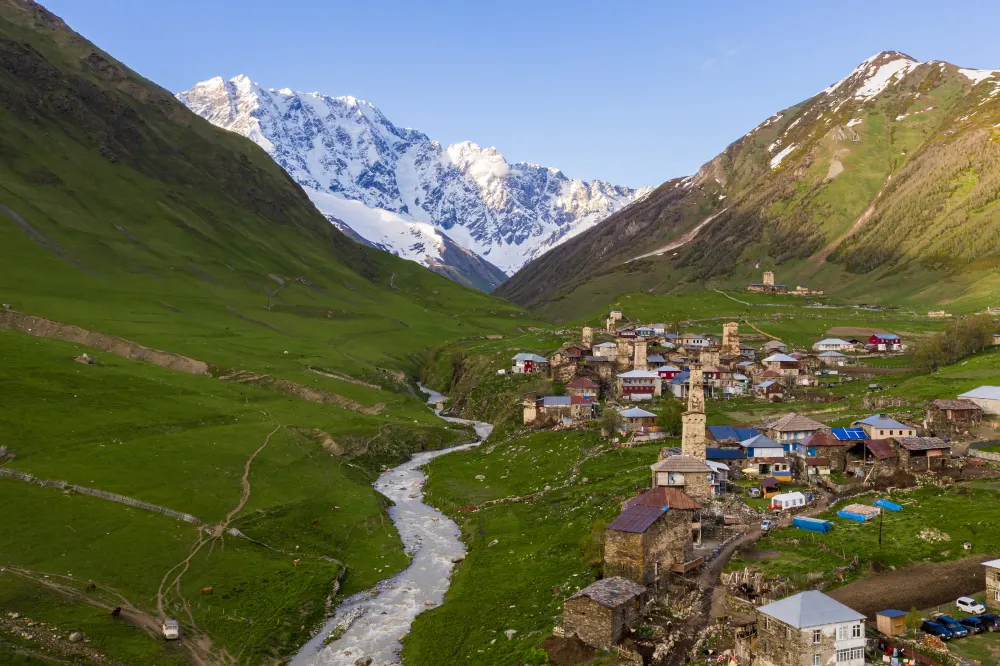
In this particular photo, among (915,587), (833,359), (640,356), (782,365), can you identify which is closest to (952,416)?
(915,587)

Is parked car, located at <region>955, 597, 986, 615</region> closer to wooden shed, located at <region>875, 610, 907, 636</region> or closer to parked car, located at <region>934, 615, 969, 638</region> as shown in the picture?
parked car, located at <region>934, 615, 969, 638</region>

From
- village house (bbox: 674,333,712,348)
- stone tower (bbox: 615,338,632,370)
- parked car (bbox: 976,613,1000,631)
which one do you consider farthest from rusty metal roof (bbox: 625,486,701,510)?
village house (bbox: 674,333,712,348)

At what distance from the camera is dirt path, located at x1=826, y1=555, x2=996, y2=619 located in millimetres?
47375

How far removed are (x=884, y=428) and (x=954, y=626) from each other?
45.7m

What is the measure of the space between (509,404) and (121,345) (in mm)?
71068

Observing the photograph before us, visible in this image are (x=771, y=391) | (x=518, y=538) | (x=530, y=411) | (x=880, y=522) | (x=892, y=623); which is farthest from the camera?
(x=530, y=411)

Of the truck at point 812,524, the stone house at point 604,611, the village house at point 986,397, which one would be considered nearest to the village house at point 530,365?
the village house at point 986,397

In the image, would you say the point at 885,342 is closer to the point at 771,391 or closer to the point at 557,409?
the point at 771,391

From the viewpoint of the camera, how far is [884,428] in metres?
85.2

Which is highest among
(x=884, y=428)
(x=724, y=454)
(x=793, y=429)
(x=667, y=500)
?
(x=884, y=428)

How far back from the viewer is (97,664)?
50562 mm

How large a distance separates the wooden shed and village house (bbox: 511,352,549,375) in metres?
114

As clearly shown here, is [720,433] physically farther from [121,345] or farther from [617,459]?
[121,345]

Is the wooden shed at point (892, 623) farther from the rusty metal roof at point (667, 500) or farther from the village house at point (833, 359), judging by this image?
the village house at point (833, 359)
